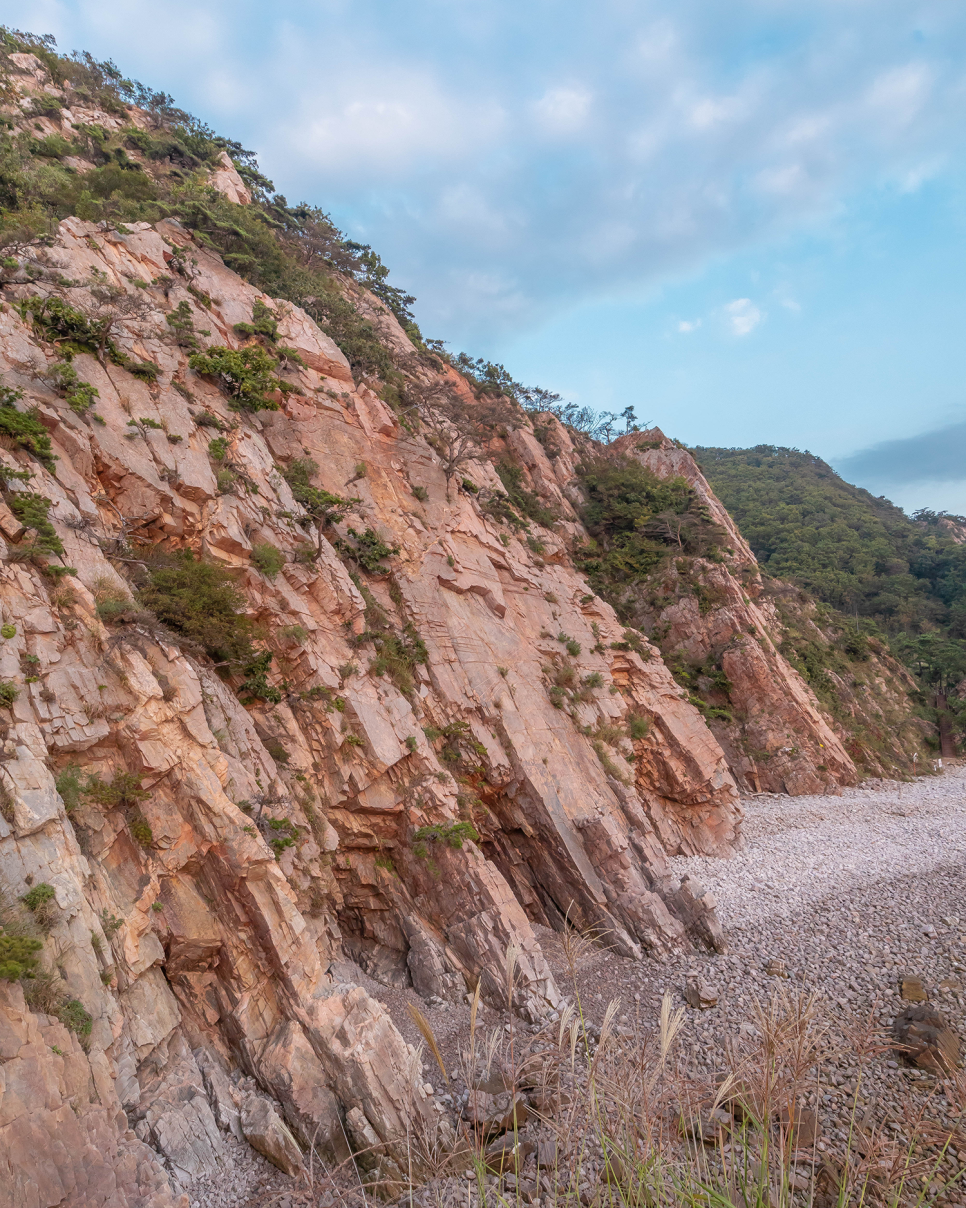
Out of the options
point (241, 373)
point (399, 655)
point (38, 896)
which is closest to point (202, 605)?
point (399, 655)

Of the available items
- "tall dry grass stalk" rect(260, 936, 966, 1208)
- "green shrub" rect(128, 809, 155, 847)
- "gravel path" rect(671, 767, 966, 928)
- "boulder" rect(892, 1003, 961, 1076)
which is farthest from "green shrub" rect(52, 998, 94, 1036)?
"gravel path" rect(671, 767, 966, 928)

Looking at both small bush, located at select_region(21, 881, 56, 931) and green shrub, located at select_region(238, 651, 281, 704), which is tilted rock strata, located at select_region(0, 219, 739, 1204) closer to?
small bush, located at select_region(21, 881, 56, 931)

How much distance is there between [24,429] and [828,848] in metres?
27.9

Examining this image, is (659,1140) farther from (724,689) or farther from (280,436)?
(724,689)

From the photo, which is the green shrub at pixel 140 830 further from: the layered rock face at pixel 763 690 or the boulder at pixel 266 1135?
the layered rock face at pixel 763 690

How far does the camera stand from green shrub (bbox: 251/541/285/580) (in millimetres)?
16484

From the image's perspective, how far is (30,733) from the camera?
9727 millimetres

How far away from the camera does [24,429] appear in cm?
1278

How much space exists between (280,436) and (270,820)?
14.0 m

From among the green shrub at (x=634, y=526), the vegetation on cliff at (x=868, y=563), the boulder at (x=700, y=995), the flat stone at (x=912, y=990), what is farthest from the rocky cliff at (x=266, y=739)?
the vegetation on cliff at (x=868, y=563)

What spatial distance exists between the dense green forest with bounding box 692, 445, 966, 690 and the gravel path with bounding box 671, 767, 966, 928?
18.3 m

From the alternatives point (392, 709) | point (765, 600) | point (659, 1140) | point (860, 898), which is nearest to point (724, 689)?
point (765, 600)

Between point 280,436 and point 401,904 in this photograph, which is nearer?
point 401,904

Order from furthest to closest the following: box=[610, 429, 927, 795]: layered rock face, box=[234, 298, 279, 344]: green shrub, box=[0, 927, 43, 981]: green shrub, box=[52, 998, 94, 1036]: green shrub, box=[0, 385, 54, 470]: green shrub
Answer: box=[610, 429, 927, 795]: layered rock face < box=[234, 298, 279, 344]: green shrub < box=[0, 385, 54, 470]: green shrub < box=[52, 998, 94, 1036]: green shrub < box=[0, 927, 43, 981]: green shrub
